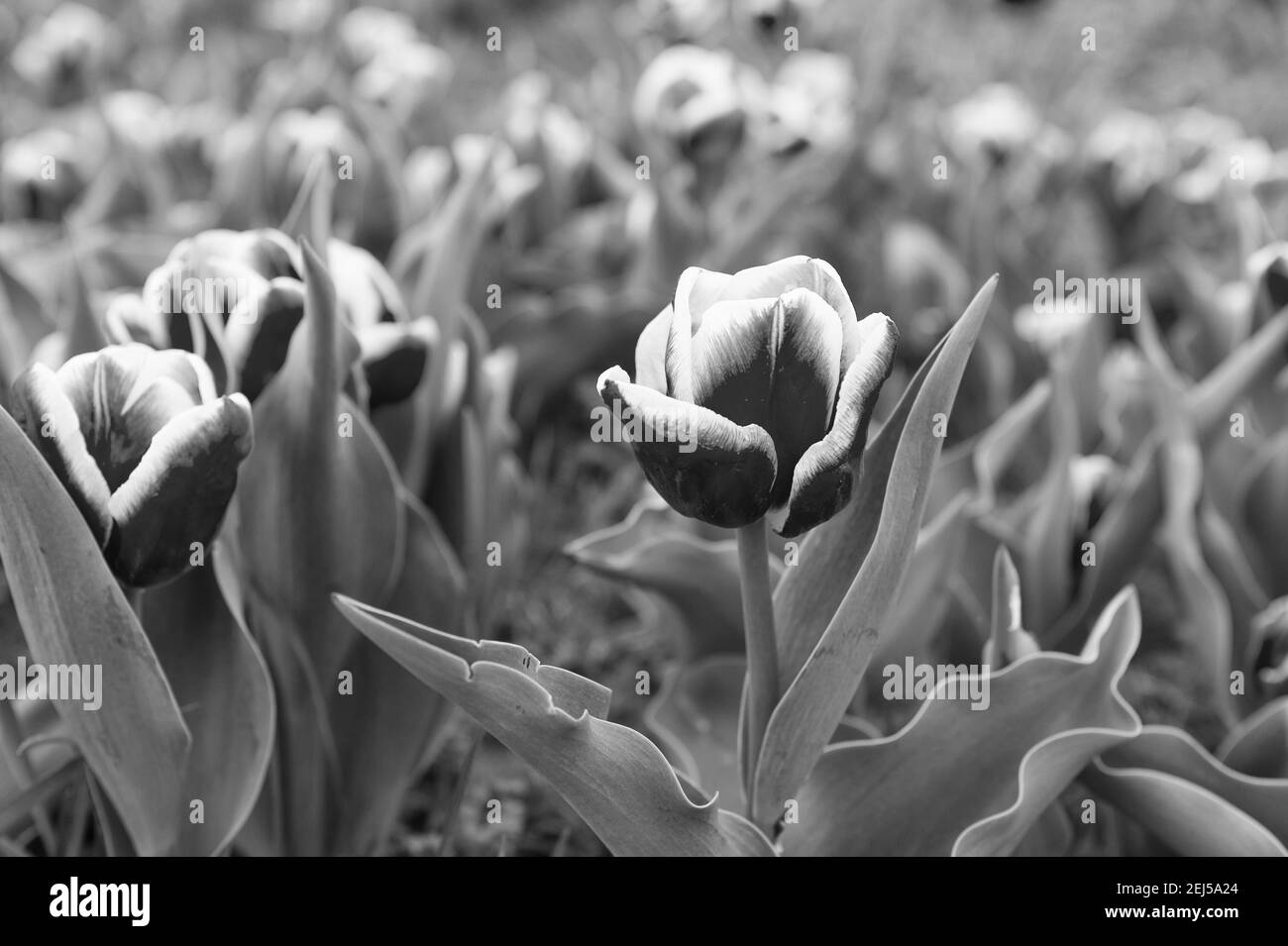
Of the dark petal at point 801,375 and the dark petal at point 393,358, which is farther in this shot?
the dark petal at point 393,358

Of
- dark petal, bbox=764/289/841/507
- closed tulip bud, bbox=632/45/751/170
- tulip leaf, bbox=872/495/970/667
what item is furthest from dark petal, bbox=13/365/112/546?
closed tulip bud, bbox=632/45/751/170

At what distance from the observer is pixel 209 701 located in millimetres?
1212

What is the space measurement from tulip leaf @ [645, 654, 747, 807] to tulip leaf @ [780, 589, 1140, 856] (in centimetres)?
20

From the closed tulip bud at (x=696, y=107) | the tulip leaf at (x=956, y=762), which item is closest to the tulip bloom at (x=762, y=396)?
the tulip leaf at (x=956, y=762)

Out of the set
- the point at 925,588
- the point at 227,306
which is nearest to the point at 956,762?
the point at 925,588

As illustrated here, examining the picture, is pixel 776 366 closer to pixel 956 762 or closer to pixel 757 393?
pixel 757 393

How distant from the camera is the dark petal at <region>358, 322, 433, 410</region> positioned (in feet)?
4.58

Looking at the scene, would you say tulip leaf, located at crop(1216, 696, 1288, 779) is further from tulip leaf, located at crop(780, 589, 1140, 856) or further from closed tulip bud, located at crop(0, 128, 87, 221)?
closed tulip bud, located at crop(0, 128, 87, 221)

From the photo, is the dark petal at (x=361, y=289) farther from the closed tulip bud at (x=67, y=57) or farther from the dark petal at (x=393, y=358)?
the closed tulip bud at (x=67, y=57)

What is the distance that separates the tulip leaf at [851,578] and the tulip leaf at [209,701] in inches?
18.1

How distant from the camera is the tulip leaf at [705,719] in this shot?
1.37 meters

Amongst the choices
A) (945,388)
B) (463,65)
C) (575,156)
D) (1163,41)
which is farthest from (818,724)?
(1163,41)
